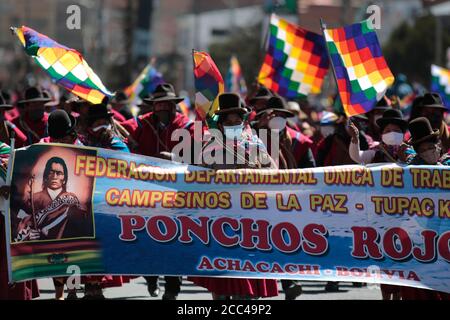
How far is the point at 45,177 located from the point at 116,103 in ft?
29.1

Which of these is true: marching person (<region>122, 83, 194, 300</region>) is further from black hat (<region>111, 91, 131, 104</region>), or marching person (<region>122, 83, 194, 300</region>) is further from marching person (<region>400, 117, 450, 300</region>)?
black hat (<region>111, 91, 131, 104</region>)

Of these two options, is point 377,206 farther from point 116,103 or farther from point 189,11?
point 189,11

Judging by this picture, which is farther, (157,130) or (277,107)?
(277,107)

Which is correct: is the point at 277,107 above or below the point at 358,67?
below

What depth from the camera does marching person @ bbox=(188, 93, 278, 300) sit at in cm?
970

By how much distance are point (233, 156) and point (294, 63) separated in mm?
5927

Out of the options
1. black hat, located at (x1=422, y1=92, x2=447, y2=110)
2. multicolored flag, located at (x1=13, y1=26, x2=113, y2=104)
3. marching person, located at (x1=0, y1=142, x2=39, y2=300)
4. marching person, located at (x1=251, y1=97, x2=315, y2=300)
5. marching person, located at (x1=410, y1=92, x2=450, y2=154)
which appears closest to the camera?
marching person, located at (x1=0, y1=142, x2=39, y2=300)

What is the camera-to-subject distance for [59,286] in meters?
10.5

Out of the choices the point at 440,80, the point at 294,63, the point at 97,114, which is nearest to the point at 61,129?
the point at 97,114

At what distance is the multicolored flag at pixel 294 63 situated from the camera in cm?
1554

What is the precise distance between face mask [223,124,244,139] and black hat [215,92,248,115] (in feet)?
0.43

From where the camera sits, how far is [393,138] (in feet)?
34.8

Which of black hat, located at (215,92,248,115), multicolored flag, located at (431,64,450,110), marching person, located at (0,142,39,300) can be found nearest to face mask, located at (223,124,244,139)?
black hat, located at (215,92,248,115)

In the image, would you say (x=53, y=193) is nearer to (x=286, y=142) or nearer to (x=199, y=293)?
(x=286, y=142)
